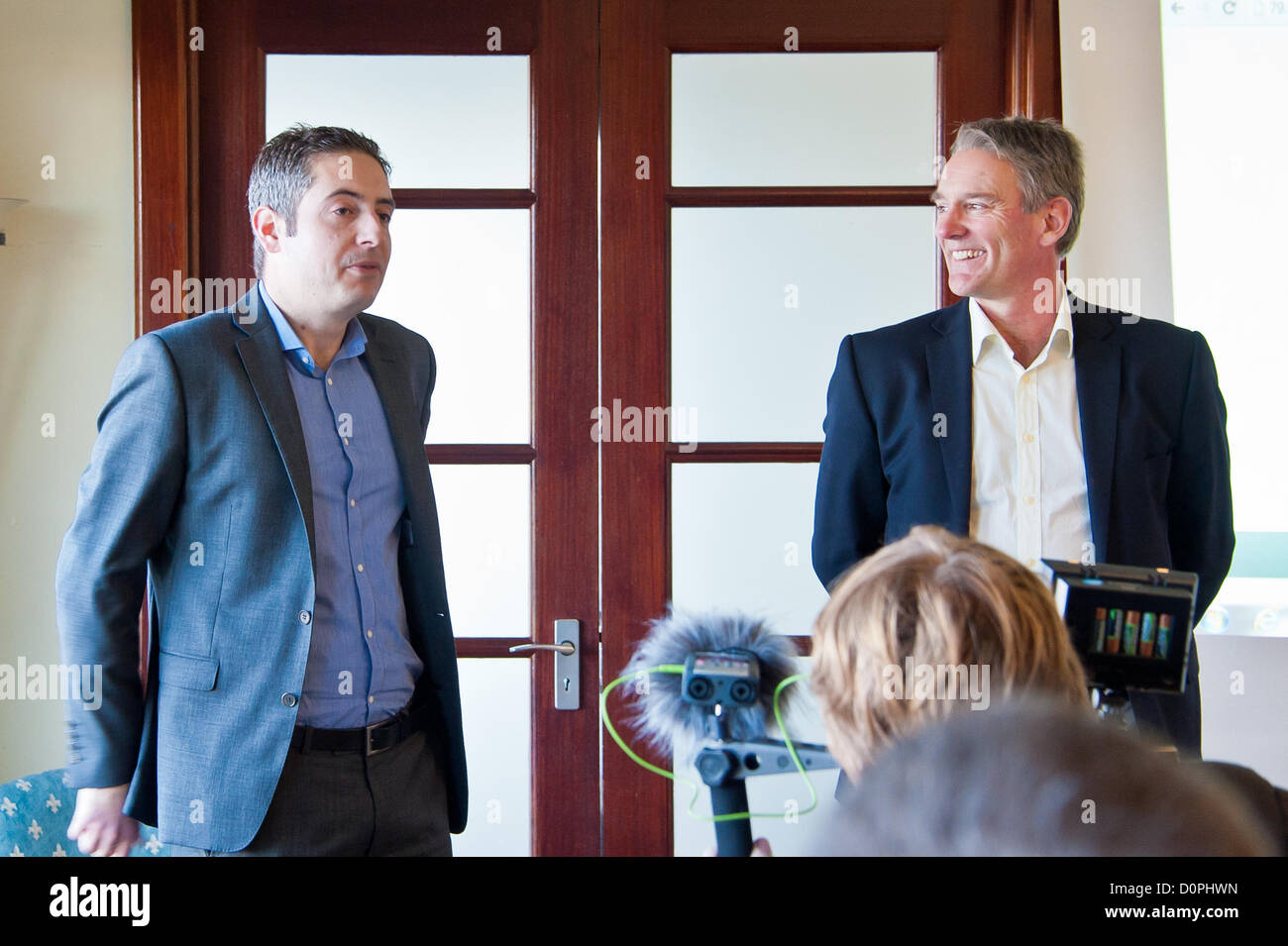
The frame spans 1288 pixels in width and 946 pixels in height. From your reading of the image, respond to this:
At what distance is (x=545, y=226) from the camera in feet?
8.90

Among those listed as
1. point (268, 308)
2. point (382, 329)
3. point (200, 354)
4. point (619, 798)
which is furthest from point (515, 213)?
point (619, 798)

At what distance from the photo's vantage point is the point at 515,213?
274 cm

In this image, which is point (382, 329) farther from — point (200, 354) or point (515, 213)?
point (515, 213)

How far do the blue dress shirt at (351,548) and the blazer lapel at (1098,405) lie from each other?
1.21 meters

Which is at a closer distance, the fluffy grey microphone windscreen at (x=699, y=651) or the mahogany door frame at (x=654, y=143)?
the fluffy grey microphone windscreen at (x=699, y=651)

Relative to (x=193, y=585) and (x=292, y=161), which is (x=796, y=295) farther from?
(x=193, y=585)

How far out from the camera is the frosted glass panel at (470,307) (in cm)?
275

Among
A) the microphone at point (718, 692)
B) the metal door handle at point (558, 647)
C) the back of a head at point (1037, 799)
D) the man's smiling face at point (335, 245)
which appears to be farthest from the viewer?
the metal door handle at point (558, 647)

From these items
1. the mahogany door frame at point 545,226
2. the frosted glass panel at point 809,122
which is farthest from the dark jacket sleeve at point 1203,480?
the mahogany door frame at point 545,226

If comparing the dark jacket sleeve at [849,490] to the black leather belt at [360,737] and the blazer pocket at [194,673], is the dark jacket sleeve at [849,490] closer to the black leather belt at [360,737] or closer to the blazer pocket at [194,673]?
the black leather belt at [360,737]

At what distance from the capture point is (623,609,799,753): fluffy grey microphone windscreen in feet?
3.65

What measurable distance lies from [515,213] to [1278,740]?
219 centimetres

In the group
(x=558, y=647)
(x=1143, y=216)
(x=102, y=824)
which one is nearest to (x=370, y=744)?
(x=102, y=824)

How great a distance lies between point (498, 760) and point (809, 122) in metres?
1.75
